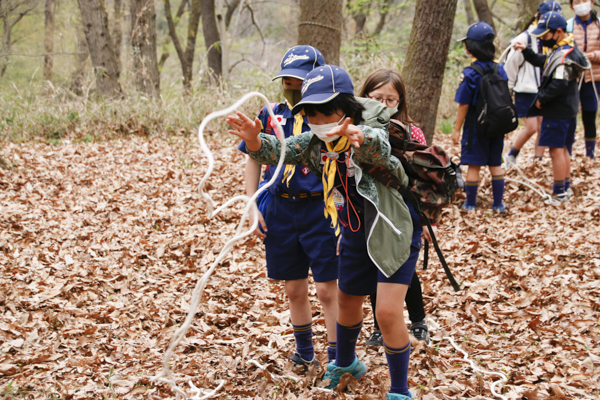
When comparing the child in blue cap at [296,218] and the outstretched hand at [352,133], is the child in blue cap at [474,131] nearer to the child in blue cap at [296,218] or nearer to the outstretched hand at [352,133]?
the child in blue cap at [296,218]

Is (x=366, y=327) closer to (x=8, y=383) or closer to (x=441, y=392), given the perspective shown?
(x=441, y=392)

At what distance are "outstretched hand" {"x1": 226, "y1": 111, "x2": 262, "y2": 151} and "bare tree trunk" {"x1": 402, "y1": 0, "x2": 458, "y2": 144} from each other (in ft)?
13.5

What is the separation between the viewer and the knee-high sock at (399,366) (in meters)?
2.64

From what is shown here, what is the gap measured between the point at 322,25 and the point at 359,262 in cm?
534

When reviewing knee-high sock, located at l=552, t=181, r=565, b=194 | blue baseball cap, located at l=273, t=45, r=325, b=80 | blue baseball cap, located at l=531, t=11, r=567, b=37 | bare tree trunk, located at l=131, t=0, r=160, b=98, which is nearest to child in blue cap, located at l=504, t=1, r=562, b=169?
blue baseball cap, located at l=531, t=11, r=567, b=37

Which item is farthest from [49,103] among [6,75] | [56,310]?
[6,75]

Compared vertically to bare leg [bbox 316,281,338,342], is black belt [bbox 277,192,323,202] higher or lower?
higher

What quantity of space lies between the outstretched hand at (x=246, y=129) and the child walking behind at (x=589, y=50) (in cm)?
613

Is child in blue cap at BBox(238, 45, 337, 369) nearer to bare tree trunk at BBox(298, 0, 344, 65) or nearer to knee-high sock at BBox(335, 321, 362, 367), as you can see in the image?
knee-high sock at BBox(335, 321, 362, 367)

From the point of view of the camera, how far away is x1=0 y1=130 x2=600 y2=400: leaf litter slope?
322cm

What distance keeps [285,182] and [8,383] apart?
220 cm

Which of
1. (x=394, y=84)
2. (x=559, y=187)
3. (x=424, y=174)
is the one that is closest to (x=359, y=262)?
(x=424, y=174)

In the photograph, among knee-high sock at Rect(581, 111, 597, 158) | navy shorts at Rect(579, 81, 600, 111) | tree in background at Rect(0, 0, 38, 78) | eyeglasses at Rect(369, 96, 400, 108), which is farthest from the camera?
tree in background at Rect(0, 0, 38, 78)

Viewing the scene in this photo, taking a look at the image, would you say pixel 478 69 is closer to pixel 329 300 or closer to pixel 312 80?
pixel 329 300
